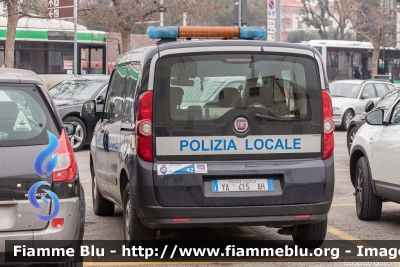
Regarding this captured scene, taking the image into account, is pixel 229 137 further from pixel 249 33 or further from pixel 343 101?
pixel 343 101

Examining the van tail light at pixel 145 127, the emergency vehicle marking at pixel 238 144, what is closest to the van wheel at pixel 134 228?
the van tail light at pixel 145 127

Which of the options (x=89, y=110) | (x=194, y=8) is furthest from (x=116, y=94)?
(x=194, y=8)

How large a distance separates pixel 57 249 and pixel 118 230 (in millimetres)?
3127

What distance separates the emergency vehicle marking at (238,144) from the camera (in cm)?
696

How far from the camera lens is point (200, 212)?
6.91 m

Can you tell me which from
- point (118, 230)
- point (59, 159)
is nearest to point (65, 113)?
point (118, 230)

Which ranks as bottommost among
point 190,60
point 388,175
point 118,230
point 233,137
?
point 118,230

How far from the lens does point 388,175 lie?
902 centimetres

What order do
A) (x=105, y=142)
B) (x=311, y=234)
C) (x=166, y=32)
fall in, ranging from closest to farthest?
(x=311, y=234), (x=166, y=32), (x=105, y=142)

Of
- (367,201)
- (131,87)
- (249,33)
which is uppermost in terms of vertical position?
(249,33)

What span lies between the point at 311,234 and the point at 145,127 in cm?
181

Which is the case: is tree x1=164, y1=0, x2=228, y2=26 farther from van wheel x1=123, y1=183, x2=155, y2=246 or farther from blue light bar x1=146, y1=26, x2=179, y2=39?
van wheel x1=123, y1=183, x2=155, y2=246

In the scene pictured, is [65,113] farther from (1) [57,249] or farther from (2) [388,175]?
(1) [57,249]

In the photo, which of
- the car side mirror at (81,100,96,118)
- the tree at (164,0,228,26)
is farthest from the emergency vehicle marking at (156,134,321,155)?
the tree at (164,0,228,26)
